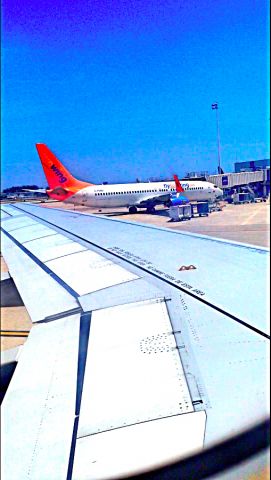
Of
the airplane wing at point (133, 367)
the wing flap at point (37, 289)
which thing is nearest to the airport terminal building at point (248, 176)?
the airplane wing at point (133, 367)

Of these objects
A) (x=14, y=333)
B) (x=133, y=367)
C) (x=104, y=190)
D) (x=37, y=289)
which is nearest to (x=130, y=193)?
(x=104, y=190)

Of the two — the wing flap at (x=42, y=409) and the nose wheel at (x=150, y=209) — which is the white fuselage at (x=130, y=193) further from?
the wing flap at (x=42, y=409)

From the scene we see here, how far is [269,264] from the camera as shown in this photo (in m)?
2.24

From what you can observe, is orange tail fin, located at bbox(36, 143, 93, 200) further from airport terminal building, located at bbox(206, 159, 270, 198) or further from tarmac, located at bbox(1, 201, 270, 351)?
airport terminal building, located at bbox(206, 159, 270, 198)

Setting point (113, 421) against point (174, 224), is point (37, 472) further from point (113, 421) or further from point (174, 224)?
point (174, 224)

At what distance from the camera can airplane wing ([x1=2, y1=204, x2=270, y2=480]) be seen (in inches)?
33.0

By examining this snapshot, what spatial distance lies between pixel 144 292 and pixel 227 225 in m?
3.12

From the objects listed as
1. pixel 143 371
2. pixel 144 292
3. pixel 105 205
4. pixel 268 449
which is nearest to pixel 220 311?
pixel 144 292

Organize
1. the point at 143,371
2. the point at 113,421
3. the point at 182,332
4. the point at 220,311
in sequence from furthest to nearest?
the point at 220,311
the point at 182,332
the point at 143,371
the point at 113,421

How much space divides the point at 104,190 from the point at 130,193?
7.3 inches

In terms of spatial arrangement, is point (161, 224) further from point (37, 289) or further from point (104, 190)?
point (37, 289)

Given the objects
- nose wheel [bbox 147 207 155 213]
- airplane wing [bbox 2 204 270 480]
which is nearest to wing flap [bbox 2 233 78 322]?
airplane wing [bbox 2 204 270 480]

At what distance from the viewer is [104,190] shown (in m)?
2.59

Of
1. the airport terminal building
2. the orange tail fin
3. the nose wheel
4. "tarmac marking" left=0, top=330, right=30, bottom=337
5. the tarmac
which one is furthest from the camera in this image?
"tarmac marking" left=0, top=330, right=30, bottom=337
